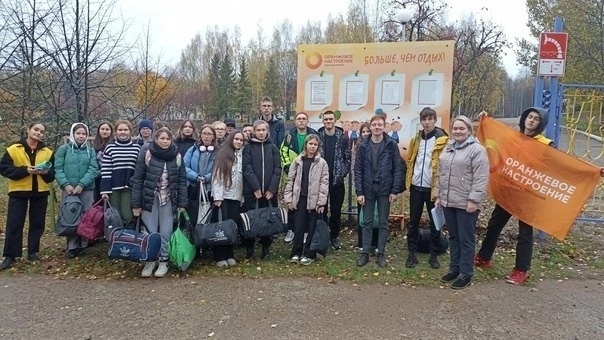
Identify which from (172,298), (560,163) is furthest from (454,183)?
(172,298)

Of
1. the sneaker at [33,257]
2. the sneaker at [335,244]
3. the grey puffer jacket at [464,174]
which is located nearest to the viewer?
the grey puffer jacket at [464,174]

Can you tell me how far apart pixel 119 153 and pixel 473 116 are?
23.0 metres

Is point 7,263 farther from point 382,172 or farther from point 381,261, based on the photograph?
point 382,172

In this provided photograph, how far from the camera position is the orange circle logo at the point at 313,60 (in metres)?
7.83

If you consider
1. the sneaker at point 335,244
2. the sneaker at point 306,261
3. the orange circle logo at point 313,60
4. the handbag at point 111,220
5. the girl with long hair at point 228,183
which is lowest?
the sneaker at point 306,261

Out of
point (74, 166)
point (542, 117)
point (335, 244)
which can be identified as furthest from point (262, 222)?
point (542, 117)

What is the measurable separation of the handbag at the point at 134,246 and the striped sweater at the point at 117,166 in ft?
2.42

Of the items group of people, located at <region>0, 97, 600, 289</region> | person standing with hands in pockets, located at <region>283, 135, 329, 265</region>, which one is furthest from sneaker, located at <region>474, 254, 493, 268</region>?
person standing with hands in pockets, located at <region>283, 135, 329, 265</region>

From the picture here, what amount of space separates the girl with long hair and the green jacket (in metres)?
1.64

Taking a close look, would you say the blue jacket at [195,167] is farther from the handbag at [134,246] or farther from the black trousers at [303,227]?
the black trousers at [303,227]

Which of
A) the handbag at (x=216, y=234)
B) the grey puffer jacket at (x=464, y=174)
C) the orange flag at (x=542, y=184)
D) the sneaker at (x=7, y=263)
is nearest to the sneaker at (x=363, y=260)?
the grey puffer jacket at (x=464, y=174)

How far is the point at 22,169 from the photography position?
5.74 metres

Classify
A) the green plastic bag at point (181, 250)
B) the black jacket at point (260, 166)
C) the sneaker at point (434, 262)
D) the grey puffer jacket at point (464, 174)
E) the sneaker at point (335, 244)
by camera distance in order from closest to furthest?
the grey puffer jacket at point (464, 174) < the green plastic bag at point (181, 250) < the sneaker at point (434, 262) < the black jacket at point (260, 166) < the sneaker at point (335, 244)

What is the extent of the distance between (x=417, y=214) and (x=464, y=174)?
1071 mm
